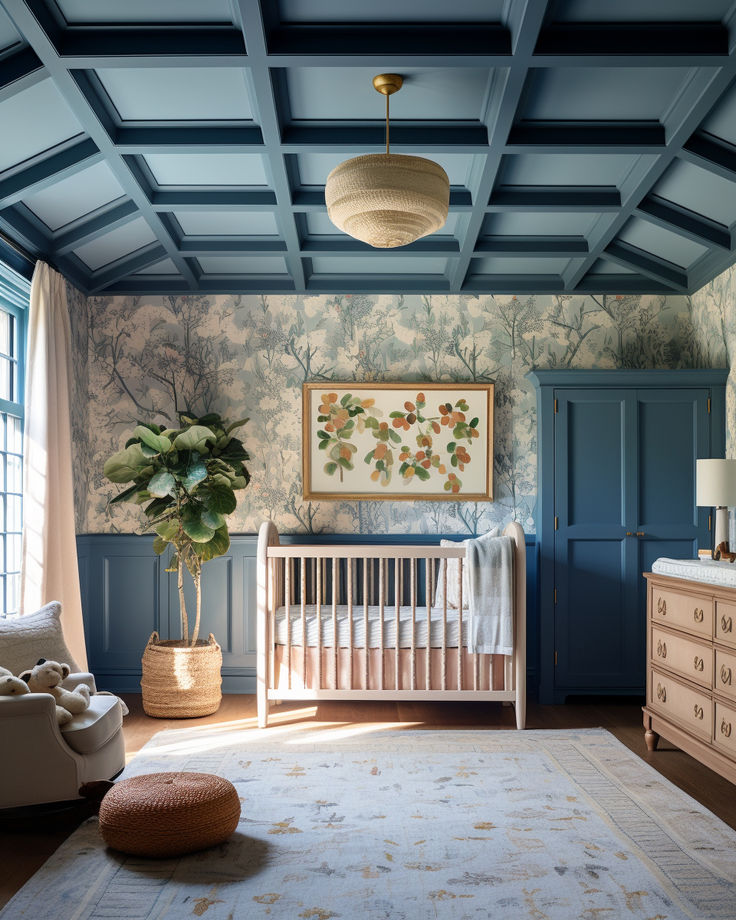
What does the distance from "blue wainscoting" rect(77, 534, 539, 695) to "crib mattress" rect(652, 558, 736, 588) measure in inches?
46.7

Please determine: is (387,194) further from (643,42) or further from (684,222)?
(684,222)

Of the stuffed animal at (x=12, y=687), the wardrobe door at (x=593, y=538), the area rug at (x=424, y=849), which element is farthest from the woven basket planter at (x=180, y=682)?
the wardrobe door at (x=593, y=538)

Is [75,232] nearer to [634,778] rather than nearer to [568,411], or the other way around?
[568,411]

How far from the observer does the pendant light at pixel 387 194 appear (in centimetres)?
264

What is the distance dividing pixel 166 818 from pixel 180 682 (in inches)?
71.2

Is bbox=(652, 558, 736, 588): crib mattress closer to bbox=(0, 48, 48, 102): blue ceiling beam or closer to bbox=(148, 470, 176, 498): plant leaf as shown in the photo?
bbox=(148, 470, 176, 498): plant leaf

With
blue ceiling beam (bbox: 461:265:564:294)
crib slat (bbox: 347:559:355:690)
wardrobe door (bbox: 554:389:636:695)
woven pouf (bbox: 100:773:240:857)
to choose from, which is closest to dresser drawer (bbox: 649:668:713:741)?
wardrobe door (bbox: 554:389:636:695)

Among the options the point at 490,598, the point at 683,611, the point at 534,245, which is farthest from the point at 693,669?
the point at 534,245

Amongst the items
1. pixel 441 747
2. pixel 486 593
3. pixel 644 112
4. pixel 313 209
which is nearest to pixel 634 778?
pixel 441 747

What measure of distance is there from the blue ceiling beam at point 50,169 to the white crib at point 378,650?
5.96ft

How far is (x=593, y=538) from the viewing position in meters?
4.38

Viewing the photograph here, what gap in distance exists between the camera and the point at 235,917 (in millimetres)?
2053

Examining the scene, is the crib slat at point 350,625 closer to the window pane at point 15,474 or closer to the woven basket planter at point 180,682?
the woven basket planter at point 180,682

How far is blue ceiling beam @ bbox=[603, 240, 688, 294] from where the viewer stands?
4344 mm
